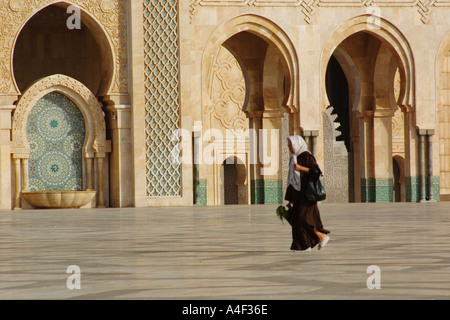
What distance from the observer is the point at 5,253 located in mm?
5898

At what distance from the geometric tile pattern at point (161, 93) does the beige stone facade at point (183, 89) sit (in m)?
0.02

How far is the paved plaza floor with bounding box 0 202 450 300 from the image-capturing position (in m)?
3.85

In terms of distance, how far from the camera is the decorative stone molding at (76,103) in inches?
568

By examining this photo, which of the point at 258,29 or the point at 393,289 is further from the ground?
the point at 258,29

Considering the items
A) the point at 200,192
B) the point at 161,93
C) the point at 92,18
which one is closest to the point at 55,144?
the point at 161,93

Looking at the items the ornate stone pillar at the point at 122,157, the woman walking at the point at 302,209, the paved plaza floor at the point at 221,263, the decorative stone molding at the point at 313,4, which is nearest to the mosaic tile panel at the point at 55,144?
the ornate stone pillar at the point at 122,157

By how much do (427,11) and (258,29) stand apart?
303 cm

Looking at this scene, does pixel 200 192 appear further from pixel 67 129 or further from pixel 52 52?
pixel 52 52

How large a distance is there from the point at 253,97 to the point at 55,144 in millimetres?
4522

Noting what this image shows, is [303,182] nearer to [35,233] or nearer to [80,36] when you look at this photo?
[35,233]

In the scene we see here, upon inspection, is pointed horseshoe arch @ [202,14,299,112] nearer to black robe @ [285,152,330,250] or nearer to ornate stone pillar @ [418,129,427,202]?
ornate stone pillar @ [418,129,427,202]

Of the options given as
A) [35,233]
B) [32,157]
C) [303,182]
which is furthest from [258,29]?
[303,182]

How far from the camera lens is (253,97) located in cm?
1784

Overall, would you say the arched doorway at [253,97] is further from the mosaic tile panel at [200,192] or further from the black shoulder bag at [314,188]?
the black shoulder bag at [314,188]
